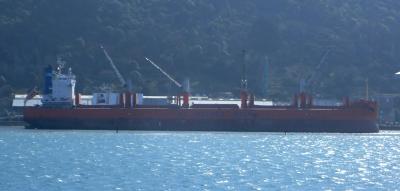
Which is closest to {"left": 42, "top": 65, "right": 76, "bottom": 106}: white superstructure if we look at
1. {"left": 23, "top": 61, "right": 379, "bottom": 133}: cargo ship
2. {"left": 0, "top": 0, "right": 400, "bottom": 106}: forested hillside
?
{"left": 23, "top": 61, "right": 379, "bottom": 133}: cargo ship

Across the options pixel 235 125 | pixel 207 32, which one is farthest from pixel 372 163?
pixel 207 32

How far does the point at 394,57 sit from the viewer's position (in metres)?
107

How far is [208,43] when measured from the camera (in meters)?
108

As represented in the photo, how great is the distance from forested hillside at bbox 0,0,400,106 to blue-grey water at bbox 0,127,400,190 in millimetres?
28166

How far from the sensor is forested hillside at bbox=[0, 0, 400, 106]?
9994 centimetres

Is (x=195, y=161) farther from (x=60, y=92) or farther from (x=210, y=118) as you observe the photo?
(x=60, y=92)

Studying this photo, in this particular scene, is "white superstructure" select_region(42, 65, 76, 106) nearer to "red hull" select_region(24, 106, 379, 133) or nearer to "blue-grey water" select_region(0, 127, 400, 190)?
"red hull" select_region(24, 106, 379, 133)

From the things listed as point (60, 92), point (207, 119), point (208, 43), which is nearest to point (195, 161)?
point (207, 119)

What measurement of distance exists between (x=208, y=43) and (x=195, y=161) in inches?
2252

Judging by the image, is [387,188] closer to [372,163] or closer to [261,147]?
[372,163]

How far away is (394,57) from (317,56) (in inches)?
250

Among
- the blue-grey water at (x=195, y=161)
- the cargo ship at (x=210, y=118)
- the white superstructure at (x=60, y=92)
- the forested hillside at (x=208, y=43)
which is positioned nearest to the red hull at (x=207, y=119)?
the cargo ship at (x=210, y=118)

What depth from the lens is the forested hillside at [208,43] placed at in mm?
99938

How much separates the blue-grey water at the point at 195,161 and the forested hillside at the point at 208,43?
28.2 metres
